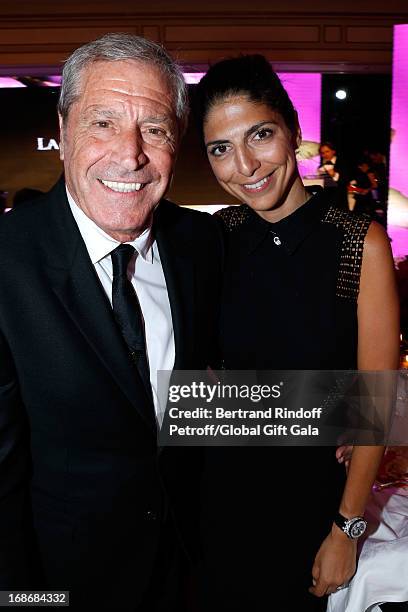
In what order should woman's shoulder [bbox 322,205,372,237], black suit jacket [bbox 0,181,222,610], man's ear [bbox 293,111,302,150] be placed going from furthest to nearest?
man's ear [bbox 293,111,302,150]
woman's shoulder [bbox 322,205,372,237]
black suit jacket [bbox 0,181,222,610]

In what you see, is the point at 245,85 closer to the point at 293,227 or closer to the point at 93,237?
the point at 293,227

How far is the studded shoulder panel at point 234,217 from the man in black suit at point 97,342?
12.5 inches

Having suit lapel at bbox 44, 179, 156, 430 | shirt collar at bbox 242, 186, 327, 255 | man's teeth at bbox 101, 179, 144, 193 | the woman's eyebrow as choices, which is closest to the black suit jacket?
suit lapel at bbox 44, 179, 156, 430

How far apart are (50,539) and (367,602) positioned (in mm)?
832

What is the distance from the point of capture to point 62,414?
1149mm

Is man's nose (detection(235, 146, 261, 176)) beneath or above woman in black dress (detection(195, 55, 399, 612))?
above

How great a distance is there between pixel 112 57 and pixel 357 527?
4.41ft

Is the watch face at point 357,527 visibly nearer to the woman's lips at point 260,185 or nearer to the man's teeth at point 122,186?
the woman's lips at point 260,185

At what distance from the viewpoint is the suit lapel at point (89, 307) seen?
1.12 m

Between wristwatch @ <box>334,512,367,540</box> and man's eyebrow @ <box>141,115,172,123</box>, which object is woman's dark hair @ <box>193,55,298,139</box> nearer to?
man's eyebrow @ <box>141,115,172,123</box>

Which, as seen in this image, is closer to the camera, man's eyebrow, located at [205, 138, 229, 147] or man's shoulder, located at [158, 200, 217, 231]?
man's eyebrow, located at [205, 138, 229, 147]

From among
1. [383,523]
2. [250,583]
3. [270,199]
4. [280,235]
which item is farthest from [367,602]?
[270,199]

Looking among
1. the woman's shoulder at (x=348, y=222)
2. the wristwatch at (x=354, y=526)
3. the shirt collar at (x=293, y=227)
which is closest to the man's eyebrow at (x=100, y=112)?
the shirt collar at (x=293, y=227)

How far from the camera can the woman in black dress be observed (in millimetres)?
1334
